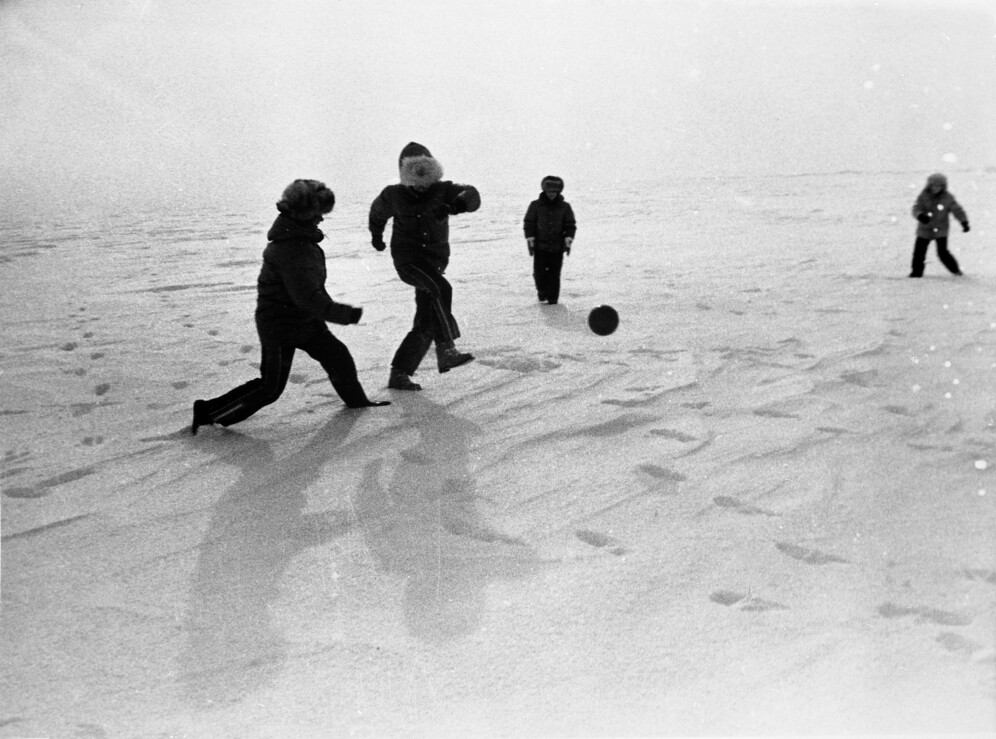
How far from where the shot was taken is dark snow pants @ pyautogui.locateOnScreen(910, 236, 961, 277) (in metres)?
6.73

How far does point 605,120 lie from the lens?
10.7 metres

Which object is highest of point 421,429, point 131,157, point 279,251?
point 131,157

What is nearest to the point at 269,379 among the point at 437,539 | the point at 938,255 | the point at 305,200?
the point at 305,200

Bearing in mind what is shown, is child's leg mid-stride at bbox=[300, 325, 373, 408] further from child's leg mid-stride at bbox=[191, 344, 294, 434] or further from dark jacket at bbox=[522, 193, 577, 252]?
dark jacket at bbox=[522, 193, 577, 252]

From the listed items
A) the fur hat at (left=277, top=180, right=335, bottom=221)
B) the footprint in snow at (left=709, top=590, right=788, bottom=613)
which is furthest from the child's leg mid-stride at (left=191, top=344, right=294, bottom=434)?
the footprint in snow at (left=709, top=590, right=788, bottom=613)

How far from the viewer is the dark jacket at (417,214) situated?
4316mm

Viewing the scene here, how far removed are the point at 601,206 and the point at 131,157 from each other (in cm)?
575

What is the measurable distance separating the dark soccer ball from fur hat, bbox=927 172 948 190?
2.53m

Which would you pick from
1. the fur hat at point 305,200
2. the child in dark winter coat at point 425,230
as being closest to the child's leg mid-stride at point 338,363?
the child in dark winter coat at point 425,230

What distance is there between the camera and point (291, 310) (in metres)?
3.87

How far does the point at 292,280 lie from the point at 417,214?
32.4 inches

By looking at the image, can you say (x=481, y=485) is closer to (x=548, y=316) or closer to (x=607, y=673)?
(x=607, y=673)

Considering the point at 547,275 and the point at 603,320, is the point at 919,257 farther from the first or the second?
the point at 547,275

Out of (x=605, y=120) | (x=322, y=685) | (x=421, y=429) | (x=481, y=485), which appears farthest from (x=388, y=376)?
(x=605, y=120)
